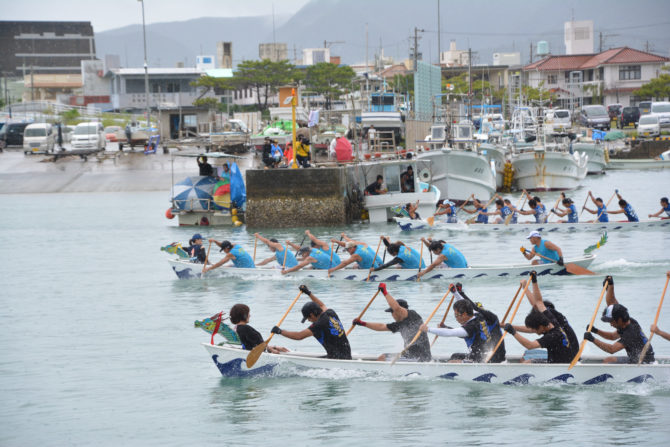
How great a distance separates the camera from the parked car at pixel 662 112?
64.7 meters

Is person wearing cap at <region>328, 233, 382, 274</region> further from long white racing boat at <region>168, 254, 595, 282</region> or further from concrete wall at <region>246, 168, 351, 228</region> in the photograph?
concrete wall at <region>246, 168, 351, 228</region>

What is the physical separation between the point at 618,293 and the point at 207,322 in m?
9.83

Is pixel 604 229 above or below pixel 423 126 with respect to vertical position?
below

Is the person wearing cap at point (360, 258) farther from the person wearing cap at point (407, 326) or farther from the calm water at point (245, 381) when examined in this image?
the person wearing cap at point (407, 326)

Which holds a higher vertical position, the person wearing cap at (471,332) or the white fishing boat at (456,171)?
the white fishing boat at (456,171)

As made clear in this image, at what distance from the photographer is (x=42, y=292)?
2289 cm

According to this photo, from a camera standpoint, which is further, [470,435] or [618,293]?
[618,293]

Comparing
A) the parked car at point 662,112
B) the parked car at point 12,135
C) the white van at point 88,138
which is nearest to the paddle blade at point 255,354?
the white van at point 88,138

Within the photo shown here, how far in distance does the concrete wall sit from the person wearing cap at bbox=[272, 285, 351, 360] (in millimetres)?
18816

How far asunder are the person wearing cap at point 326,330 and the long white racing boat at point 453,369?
15 centimetres

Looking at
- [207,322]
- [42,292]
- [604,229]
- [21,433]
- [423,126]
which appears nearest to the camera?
[21,433]

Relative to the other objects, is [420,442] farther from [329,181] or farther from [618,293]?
[329,181]

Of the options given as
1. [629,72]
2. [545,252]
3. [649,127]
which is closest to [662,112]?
[649,127]

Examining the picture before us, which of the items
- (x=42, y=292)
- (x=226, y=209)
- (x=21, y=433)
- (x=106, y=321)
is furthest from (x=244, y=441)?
(x=226, y=209)
